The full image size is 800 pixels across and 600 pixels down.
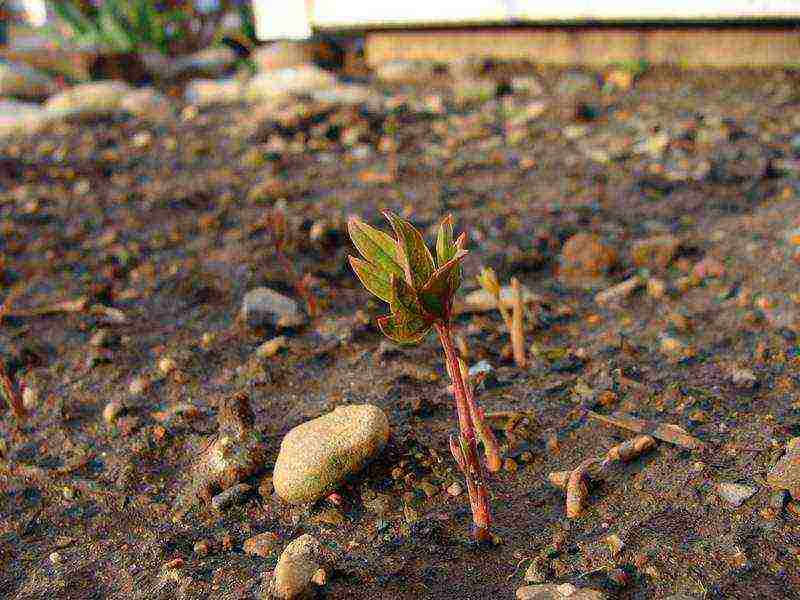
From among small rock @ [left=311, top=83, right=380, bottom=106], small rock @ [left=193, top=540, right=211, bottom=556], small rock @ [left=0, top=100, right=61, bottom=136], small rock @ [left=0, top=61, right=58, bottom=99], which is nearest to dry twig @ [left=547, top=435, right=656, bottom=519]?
small rock @ [left=193, top=540, right=211, bottom=556]

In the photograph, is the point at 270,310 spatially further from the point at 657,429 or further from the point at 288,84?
the point at 288,84

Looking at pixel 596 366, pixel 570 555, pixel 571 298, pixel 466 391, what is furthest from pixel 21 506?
pixel 571 298

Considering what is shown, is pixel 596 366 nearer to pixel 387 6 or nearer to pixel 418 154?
pixel 418 154

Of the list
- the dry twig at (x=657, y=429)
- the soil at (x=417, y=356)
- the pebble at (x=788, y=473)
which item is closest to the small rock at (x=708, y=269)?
the soil at (x=417, y=356)

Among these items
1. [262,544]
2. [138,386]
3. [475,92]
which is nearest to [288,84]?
[475,92]

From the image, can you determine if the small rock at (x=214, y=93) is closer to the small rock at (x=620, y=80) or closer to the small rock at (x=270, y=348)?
the small rock at (x=620, y=80)
